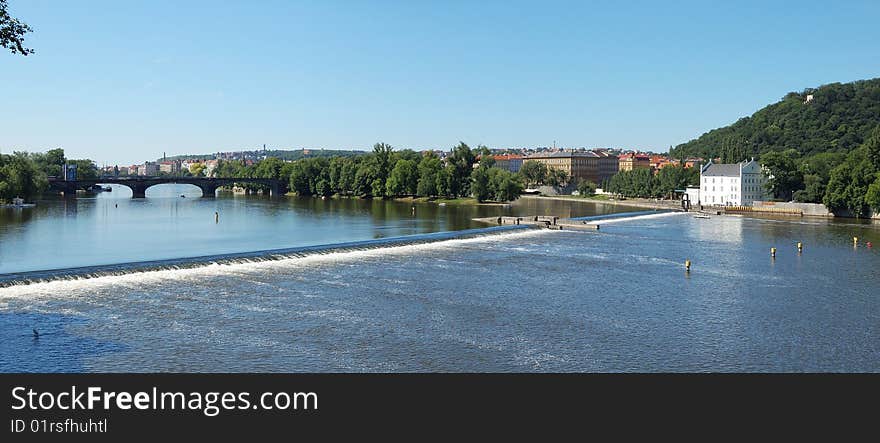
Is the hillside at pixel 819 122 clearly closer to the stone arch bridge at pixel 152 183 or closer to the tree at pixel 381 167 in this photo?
the tree at pixel 381 167

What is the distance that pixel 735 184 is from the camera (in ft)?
296

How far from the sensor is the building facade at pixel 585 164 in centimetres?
17025

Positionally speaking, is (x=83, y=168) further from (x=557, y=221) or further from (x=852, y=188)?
(x=852, y=188)

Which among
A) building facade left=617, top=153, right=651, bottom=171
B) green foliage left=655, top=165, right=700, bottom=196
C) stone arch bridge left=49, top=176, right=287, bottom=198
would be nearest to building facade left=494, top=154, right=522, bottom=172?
building facade left=617, top=153, right=651, bottom=171

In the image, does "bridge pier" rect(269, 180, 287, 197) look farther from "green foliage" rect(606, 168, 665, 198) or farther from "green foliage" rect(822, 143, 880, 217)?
"green foliage" rect(822, 143, 880, 217)

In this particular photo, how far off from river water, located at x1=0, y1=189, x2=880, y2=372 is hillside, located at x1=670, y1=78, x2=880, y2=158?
93.1m

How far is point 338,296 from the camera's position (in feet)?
87.8

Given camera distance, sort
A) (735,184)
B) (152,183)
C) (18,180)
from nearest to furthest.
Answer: (18,180) → (735,184) → (152,183)

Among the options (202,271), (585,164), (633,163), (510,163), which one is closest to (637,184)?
(585,164)

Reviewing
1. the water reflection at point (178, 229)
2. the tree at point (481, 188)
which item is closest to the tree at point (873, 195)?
the water reflection at point (178, 229)

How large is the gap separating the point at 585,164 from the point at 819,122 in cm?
5063

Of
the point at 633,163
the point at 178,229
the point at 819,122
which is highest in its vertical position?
the point at 819,122
